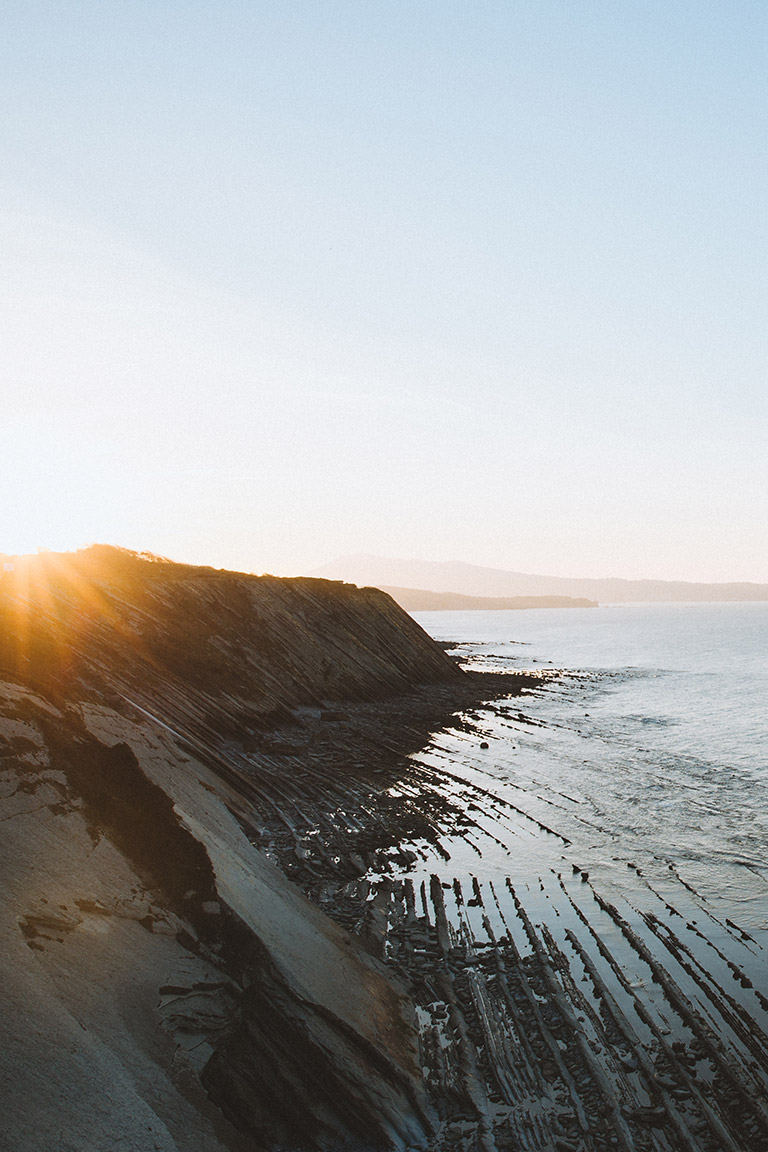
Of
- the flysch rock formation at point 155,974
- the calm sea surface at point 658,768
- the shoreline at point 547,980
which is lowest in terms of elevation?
the calm sea surface at point 658,768

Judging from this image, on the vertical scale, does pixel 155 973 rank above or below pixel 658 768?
above

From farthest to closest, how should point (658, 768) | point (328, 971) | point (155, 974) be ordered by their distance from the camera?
1. point (658, 768)
2. point (328, 971)
3. point (155, 974)

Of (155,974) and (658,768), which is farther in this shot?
(658,768)

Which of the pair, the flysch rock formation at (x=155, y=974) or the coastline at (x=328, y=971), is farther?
the coastline at (x=328, y=971)

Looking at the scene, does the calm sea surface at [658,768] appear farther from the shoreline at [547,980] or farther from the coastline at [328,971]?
the shoreline at [547,980]

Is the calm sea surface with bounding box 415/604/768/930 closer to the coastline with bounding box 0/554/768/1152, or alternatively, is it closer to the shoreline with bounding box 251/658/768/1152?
the coastline with bounding box 0/554/768/1152

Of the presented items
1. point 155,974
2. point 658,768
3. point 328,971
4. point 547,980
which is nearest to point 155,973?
point 155,974

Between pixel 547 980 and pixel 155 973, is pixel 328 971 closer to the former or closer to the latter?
pixel 155 973

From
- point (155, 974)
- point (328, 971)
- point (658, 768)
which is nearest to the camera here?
point (155, 974)

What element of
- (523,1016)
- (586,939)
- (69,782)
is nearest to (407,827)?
(586,939)

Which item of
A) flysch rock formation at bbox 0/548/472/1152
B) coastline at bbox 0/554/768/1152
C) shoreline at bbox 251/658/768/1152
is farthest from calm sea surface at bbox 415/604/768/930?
flysch rock formation at bbox 0/548/472/1152

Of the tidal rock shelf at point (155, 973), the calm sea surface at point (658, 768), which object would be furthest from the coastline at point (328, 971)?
the calm sea surface at point (658, 768)
